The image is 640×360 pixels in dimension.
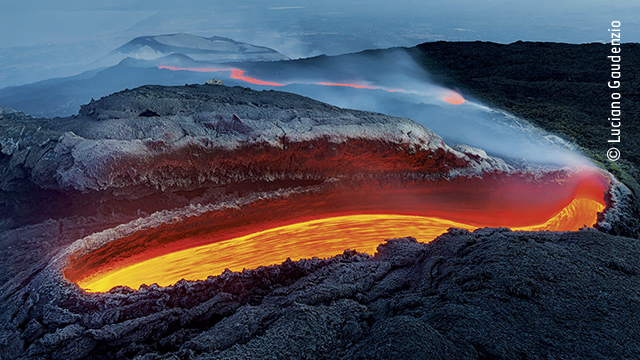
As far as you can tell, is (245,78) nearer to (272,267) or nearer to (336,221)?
(336,221)

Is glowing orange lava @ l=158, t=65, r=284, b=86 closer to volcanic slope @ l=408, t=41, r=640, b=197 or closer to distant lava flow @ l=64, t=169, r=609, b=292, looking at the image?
volcanic slope @ l=408, t=41, r=640, b=197

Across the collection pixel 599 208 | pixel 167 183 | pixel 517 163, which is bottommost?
pixel 599 208

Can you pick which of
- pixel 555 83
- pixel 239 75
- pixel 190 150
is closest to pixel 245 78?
pixel 239 75

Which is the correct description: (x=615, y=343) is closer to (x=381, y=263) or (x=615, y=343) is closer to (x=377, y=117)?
(x=381, y=263)

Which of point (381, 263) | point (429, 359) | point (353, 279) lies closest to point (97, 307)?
point (353, 279)

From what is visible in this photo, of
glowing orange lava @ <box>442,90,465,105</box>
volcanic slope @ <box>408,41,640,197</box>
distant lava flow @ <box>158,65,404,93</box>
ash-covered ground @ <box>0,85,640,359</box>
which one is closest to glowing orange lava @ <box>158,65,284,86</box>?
distant lava flow @ <box>158,65,404,93</box>

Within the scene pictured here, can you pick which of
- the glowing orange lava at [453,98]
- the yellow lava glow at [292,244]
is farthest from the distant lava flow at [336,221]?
the glowing orange lava at [453,98]

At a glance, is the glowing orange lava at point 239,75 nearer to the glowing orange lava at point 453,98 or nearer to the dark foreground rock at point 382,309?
the glowing orange lava at point 453,98
